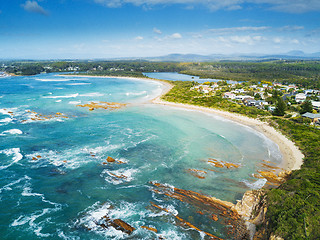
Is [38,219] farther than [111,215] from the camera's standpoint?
No

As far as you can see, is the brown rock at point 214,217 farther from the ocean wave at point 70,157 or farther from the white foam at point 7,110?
the white foam at point 7,110

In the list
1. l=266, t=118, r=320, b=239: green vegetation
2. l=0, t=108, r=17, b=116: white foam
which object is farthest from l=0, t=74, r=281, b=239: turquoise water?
l=266, t=118, r=320, b=239: green vegetation

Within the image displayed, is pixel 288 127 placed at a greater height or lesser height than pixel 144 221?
greater

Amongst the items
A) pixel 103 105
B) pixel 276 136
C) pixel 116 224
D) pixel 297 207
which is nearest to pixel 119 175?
pixel 116 224

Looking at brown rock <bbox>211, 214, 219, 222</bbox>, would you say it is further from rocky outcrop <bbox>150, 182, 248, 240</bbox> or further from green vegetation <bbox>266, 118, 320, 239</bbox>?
green vegetation <bbox>266, 118, 320, 239</bbox>

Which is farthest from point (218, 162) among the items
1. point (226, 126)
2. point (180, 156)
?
point (226, 126)

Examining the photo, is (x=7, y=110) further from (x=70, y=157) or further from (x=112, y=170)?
(x=112, y=170)

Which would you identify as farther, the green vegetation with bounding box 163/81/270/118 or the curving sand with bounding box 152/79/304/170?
the green vegetation with bounding box 163/81/270/118

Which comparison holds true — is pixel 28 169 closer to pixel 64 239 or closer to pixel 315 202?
pixel 64 239
